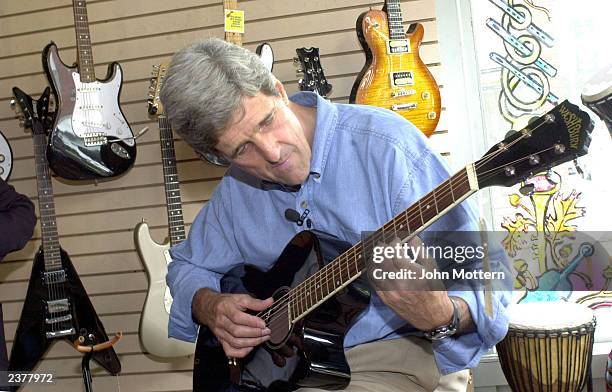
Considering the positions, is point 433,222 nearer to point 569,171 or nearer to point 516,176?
point 516,176

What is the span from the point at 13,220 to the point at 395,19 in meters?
1.76

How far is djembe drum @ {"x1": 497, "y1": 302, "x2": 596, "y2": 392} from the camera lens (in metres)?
3.08

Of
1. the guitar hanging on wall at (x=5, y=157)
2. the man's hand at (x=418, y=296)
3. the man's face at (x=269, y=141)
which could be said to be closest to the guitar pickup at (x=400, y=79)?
the man's face at (x=269, y=141)

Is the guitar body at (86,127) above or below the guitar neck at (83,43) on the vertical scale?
below

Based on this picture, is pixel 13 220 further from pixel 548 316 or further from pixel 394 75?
pixel 548 316


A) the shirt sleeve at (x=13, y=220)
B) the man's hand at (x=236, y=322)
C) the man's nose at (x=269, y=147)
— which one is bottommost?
the man's hand at (x=236, y=322)

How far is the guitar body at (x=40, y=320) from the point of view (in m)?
3.58

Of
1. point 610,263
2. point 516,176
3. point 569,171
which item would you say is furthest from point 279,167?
point 610,263

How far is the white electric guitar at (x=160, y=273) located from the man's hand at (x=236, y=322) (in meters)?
1.32

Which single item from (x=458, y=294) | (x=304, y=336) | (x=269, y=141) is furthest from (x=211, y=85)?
(x=458, y=294)

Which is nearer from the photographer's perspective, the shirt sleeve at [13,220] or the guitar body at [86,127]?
the shirt sleeve at [13,220]

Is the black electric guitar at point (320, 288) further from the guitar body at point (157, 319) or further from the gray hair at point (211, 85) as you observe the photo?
the guitar body at point (157, 319)

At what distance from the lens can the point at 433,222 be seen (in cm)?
182

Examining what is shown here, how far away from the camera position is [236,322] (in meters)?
2.15
